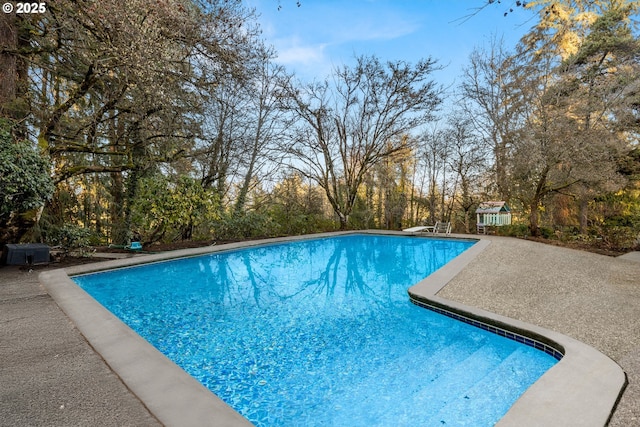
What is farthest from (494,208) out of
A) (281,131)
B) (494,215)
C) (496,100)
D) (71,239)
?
(71,239)

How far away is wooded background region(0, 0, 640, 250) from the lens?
5.08 metres

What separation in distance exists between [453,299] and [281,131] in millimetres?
9260

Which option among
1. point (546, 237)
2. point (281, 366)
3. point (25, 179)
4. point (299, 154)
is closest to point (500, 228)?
point (546, 237)

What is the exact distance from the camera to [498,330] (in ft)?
11.0

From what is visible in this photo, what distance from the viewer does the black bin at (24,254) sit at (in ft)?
16.9

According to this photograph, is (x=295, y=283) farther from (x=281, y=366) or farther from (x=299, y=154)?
(x=299, y=154)

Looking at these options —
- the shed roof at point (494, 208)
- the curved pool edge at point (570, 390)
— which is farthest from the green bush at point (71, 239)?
the shed roof at point (494, 208)

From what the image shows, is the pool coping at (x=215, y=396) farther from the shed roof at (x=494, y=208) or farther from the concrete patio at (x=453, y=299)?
the shed roof at (x=494, y=208)

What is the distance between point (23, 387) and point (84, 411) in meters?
0.58

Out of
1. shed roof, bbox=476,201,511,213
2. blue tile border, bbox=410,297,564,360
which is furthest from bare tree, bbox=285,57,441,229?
blue tile border, bbox=410,297,564,360

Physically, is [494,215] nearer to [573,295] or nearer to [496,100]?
[496,100]

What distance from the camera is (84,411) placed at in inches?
62.7

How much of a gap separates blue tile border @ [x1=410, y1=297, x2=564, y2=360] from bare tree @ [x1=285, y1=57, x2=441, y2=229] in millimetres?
8598

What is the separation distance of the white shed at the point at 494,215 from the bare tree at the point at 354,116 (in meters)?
3.91
